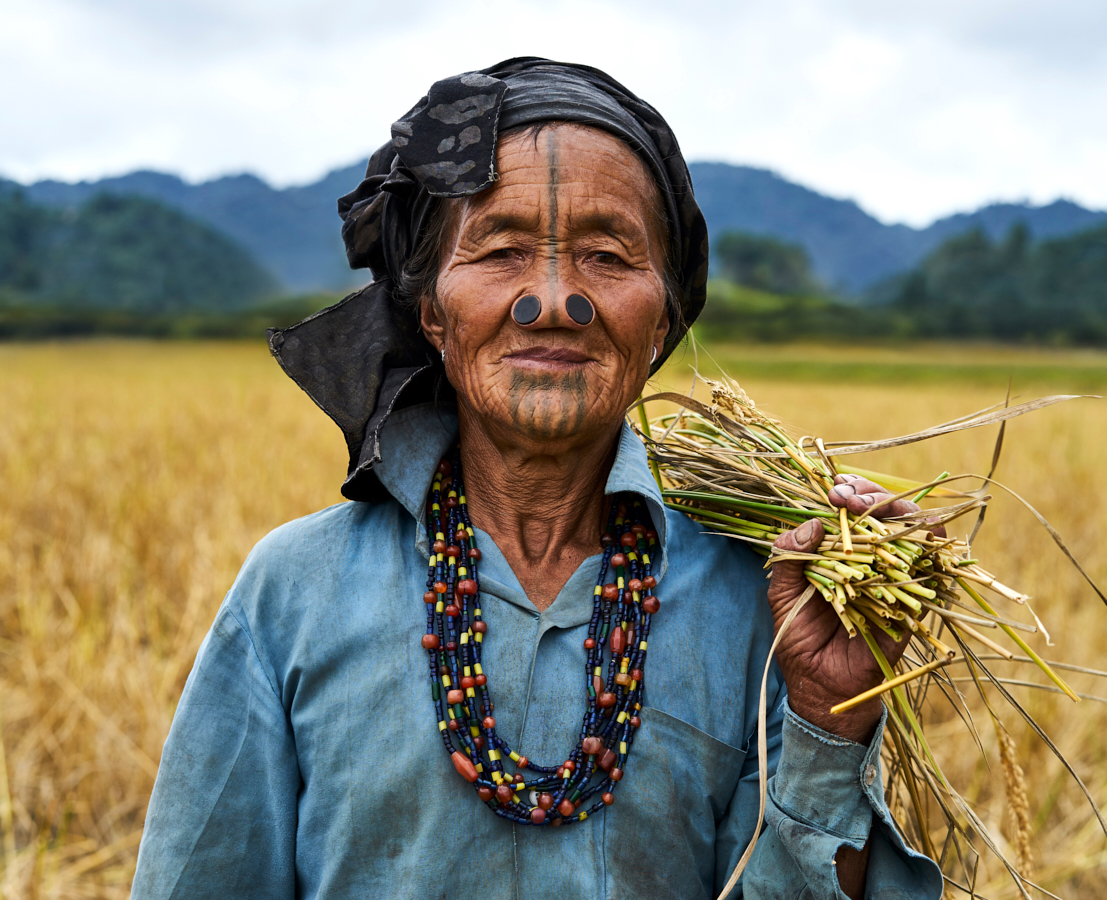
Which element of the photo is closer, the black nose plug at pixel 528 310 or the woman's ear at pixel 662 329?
the black nose plug at pixel 528 310

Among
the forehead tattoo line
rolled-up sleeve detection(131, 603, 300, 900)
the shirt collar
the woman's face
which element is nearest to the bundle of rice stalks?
the shirt collar

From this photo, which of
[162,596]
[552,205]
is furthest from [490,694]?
[162,596]

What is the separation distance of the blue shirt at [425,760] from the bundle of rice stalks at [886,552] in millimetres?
162

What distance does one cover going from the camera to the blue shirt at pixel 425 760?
1339 millimetres

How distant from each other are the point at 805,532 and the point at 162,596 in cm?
358

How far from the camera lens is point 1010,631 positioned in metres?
1.26

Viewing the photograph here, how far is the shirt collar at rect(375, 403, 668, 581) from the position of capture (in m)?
1.48

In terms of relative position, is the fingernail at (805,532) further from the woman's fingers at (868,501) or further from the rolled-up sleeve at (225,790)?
the rolled-up sleeve at (225,790)

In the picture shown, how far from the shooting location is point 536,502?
1.53 metres

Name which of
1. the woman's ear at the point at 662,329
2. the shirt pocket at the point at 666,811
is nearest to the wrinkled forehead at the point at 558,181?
the woman's ear at the point at 662,329

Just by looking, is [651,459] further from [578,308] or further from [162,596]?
[162,596]

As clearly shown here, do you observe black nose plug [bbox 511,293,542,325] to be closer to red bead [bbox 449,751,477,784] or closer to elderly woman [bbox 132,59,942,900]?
elderly woman [bbox 132,59,942,900]

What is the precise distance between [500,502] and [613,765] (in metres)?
0.47

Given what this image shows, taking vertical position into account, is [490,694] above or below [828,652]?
below
